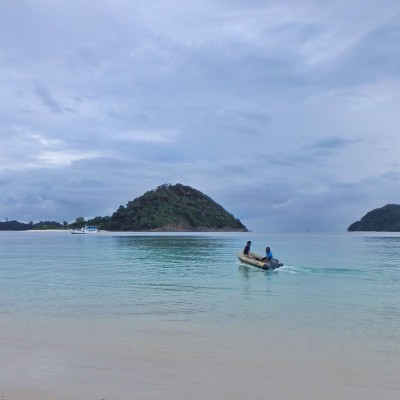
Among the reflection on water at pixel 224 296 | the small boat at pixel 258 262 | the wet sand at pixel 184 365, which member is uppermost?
the small boat at pixel 258 262

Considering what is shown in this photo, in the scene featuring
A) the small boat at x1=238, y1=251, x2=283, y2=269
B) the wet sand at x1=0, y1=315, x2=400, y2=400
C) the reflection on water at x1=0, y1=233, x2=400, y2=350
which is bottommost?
the wet sand at x1=0, y1=315, x2=400, y2=400

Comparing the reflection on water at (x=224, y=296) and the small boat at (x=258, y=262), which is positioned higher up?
the small boat at (x=258, y=262)

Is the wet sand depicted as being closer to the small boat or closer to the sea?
the sea

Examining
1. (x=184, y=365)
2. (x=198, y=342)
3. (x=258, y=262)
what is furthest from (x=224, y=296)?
(x=258, y=262)

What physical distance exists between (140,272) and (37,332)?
18.5m

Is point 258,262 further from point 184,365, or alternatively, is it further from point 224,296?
point 184,365

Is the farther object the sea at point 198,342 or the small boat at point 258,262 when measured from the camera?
the small boat at point 258,262

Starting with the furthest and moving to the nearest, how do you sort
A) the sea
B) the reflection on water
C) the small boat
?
the small boat, the reflection on water, the sea

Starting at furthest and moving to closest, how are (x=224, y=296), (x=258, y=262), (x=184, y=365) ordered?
(x=258, y=262) → (x=224, y=296) → (x=184, y=365)

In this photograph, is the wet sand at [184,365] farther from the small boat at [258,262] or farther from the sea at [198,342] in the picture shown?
the small boat at [258,262]

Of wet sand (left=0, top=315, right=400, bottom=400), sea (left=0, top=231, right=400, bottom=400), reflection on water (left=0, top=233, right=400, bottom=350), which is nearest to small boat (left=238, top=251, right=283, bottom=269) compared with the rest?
reflection on water (left=0, top=233, right=400, bottom=350)

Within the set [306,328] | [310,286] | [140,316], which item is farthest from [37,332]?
[310,286]

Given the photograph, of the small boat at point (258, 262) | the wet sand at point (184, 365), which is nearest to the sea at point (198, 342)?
the wet sand at point (184, 365)

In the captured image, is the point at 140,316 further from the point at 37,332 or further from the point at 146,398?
A: the point at 146,398
